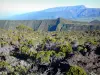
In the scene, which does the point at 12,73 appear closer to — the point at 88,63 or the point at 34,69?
the point at 34,69

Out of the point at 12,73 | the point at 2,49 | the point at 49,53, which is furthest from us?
the point at 2,49

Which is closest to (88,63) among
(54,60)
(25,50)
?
(54,60)

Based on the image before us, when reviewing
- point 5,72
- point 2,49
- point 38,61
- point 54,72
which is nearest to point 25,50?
point 2,49

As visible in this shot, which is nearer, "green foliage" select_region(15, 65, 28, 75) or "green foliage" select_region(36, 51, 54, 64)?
"green foliage" select_region(15, 65, 28, 75)

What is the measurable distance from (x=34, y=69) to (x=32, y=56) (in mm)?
9080

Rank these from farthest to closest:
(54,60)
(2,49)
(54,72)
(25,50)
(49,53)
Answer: (2,49) → (25,50) → (49,53) → (54,60) → (54,72)

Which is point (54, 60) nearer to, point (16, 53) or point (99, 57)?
point (99, 57)

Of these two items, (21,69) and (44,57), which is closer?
(21,69)

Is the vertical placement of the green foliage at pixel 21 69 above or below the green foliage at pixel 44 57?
below

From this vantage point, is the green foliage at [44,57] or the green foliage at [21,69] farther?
the green foliage at [44,57]

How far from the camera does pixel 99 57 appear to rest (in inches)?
1380

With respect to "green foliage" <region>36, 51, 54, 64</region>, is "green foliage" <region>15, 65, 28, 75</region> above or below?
below

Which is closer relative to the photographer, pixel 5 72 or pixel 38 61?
pixel 5 72

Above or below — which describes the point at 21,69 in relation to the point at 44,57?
below
